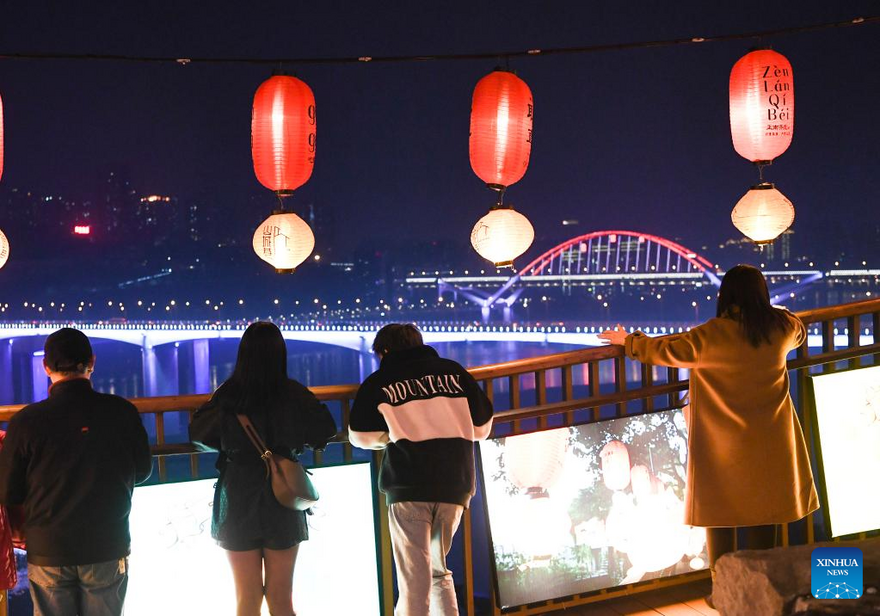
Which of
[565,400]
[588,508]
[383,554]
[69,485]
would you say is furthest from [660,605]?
[69,485]

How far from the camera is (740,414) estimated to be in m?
2.81


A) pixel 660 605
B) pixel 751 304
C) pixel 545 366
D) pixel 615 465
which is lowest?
pixel 660 605

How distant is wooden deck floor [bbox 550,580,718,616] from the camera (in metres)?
3.24

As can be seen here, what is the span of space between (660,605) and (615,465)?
0.63 meters

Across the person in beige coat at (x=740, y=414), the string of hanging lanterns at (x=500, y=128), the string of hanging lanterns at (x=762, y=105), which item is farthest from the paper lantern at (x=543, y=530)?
the string of hanging lanterns at (x=762, y=105)

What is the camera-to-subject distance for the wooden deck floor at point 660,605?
10.6 ft

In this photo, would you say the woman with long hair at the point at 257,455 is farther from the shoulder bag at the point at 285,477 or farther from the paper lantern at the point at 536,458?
the paper lantern at the point at 536,458

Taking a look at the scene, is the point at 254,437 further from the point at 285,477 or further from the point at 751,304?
the point at 751,304

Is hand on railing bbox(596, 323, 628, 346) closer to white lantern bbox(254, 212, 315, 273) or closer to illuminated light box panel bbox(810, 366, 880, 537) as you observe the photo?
illuminated light box panel bbox(810, 366, 880, 537)


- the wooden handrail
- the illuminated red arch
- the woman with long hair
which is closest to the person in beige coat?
the wooden handrail

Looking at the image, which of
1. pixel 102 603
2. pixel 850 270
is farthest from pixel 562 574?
pixel 850 270

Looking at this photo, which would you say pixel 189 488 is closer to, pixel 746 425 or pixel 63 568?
pixel 63 568

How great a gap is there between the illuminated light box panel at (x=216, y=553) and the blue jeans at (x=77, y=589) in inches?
19.0

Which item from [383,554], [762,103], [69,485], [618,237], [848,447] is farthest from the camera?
[618,237]
